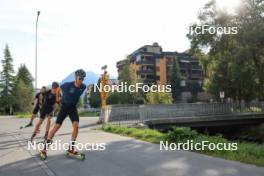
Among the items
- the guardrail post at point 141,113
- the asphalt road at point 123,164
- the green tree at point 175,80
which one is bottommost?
the asphalt road at point 123,164

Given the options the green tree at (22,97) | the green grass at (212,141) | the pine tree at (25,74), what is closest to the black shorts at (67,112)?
the green grass at (212,141)

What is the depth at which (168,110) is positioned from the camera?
33750mm

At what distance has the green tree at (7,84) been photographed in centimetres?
8119

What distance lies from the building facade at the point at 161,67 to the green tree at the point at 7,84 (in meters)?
26.6

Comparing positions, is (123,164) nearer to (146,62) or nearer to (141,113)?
(141,113)

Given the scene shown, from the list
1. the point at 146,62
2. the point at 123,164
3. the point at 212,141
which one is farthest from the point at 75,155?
the point at 146,62

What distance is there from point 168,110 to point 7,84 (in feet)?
187

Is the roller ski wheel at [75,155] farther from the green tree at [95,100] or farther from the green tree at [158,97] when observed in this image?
the green tree at [95,100]

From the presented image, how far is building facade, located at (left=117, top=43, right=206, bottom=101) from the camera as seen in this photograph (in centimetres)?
10449

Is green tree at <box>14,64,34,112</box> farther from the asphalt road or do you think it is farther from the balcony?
the asphalt road

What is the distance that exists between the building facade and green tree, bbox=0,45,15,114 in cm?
2660

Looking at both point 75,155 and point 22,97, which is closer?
point 75,155

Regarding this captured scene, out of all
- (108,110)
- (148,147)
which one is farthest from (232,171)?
(108,110)

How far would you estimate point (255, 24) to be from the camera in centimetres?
3547
